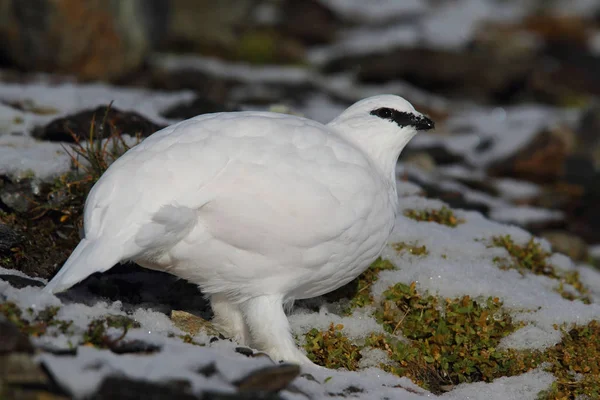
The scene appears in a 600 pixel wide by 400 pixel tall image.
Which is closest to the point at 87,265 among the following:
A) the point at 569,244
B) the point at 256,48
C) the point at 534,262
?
the point at 534,262

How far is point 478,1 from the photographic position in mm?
16875

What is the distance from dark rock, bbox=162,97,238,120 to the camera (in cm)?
594

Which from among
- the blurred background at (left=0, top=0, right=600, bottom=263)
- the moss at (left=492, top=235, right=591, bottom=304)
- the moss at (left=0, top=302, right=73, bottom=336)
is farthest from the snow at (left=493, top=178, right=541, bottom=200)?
the moss at (left=0, top=302, right=73, bottom=336)

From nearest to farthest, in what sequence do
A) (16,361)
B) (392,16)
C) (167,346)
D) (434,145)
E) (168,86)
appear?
(16,361)
(167,346)
(434,145)
(168,86)
(392,16)

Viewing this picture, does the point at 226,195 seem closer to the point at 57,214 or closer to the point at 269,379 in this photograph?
the point at 269,379

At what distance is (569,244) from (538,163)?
2268mm

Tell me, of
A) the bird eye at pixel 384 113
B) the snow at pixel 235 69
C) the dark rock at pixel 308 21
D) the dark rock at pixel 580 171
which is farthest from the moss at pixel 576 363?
the dark rock at pixel 308 21

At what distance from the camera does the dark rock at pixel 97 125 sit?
4.95 meters

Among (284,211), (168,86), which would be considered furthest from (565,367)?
(168,86)

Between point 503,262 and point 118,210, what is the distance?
8.12 ft

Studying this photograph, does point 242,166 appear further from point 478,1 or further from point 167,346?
point 478,1

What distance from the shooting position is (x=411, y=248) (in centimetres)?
446

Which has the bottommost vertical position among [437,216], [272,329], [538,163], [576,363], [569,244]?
[272,329]

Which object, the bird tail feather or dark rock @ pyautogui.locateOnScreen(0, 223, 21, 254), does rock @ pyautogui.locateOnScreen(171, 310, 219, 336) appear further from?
dark rock @ pyautogui.locateOnScreen(0, 223, 21, 254)
